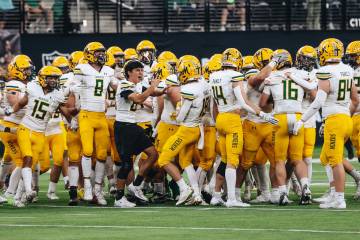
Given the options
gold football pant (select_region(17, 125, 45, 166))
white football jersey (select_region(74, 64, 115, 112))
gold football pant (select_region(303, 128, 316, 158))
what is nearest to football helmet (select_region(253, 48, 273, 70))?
gold football pant (select_region(303, 128, 316, 158))

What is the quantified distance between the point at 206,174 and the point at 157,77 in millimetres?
1632

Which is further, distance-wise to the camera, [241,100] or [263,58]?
[263,58]

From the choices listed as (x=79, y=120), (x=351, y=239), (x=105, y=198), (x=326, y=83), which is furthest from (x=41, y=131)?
(x=351, y=239)

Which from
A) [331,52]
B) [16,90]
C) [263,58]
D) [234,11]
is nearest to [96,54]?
[16,90]

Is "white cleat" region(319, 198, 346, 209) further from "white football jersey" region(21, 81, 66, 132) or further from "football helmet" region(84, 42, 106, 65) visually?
"white football jersey" region(21, 81, 66, 132)

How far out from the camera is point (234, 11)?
27.9 metres

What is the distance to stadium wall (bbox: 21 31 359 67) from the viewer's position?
2720 cm

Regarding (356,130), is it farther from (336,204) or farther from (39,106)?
(39,106)

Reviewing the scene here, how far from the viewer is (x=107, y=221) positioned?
14.2 meters

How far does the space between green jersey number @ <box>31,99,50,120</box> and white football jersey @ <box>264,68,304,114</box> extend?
3.29 m

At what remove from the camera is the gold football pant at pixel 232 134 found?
621 inches

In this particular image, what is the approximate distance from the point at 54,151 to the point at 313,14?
1144 centimetres

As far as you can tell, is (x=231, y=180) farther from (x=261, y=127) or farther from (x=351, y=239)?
(x=351, y=239)

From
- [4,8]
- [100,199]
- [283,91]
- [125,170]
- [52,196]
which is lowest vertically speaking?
[52,196]
